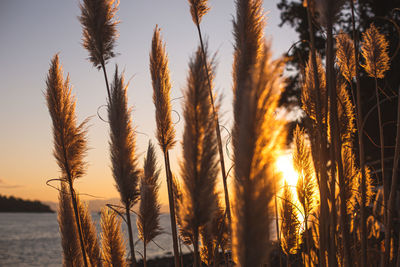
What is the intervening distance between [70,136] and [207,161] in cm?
161

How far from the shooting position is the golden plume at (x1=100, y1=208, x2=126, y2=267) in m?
2.98

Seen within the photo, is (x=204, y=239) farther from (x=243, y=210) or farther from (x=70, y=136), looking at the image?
(x=243, y=210)

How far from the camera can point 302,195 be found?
245 centimetres

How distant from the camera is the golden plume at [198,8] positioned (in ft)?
9.43

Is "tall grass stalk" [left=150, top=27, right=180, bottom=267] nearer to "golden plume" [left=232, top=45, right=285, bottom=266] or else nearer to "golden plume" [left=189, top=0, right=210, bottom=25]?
"golden plume" [left=189, top=0, right=210, bottom=25]

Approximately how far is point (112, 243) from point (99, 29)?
172cm

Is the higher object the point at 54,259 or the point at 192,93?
the point at 192,93

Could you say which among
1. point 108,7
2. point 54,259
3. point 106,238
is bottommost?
point 54,259

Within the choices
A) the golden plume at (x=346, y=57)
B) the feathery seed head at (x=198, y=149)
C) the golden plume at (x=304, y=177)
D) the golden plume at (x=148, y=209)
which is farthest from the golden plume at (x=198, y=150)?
the golden plume at (x=346, y=57)

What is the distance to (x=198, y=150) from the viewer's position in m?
1.32

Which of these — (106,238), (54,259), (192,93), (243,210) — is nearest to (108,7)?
(192,93)

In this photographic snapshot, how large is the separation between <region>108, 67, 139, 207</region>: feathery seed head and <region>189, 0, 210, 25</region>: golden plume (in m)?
0.98

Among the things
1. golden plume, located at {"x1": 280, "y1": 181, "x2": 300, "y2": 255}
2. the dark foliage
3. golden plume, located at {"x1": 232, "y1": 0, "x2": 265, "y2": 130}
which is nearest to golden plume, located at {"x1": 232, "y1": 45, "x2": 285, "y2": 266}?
golden plume, located at {"x1": 232, "y1": 0, "x2": 265, "y2": 130}

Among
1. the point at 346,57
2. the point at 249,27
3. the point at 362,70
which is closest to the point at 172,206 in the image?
the point at 249,27
